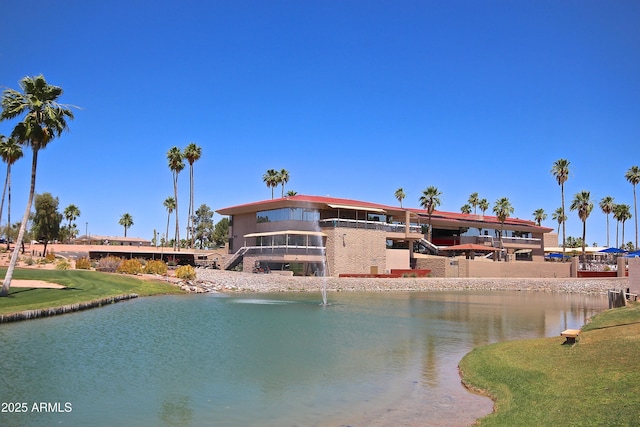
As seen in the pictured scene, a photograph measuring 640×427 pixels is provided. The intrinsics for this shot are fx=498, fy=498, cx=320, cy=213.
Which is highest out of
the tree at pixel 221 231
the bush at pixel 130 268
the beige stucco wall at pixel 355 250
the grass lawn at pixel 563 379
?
the tree at pixel 221 231

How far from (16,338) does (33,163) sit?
1349 centimetres

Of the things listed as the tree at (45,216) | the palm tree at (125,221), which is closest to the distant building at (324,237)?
the tree at (45,216)

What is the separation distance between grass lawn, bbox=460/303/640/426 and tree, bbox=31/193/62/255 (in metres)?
69.5

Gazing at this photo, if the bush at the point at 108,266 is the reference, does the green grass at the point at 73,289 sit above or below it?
below

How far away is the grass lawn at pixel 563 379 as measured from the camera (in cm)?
881

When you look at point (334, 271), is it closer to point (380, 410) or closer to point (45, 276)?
point (45, 276)

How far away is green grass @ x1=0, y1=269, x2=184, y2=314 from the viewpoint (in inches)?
997

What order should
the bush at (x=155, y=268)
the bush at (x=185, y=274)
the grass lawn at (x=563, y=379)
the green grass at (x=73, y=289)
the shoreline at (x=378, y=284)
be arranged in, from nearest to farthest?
the grass lawn at (x=563, y=379)
the green grass at (x=73, y=289)
the bush at (x=185, y=274)
the shoreline at (x=378, y=284)
the bush at (x=155, y=268)

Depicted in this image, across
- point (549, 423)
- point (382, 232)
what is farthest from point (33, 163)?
point (382, 232)

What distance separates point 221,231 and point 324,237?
190ft

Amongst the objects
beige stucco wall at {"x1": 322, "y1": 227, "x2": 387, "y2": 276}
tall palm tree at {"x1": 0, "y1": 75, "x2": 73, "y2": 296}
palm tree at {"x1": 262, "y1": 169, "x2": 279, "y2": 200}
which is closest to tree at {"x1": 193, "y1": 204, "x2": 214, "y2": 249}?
palm tree at {"x1": 262, "y1": 169, "x2": 279, "y2": 200}

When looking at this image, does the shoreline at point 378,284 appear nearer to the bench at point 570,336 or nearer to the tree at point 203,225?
the bench at point 570,336

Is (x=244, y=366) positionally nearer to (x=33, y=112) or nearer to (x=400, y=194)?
(x=33, y=112)

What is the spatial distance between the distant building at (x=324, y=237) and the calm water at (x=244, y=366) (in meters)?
25.0
